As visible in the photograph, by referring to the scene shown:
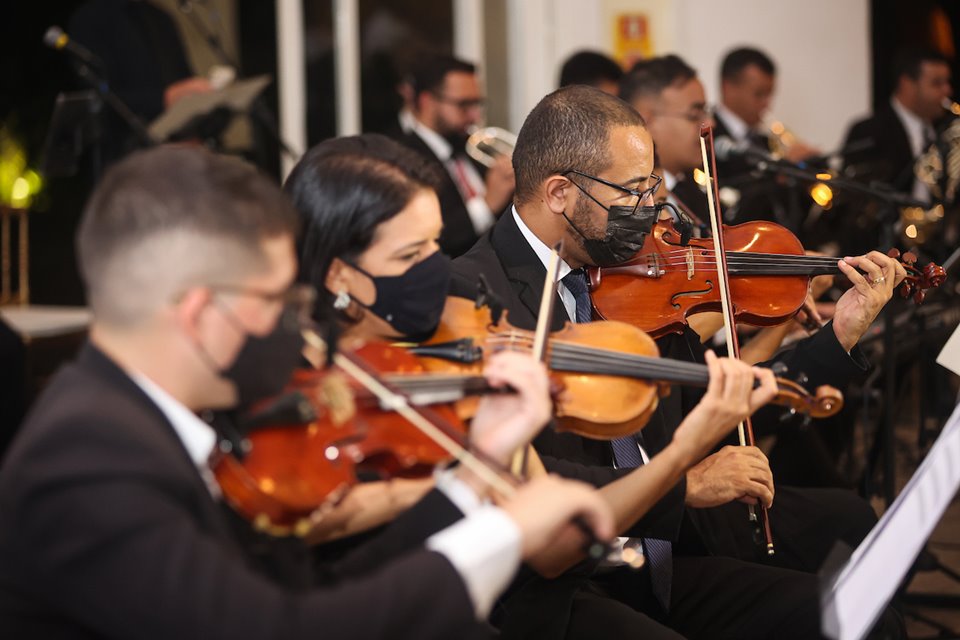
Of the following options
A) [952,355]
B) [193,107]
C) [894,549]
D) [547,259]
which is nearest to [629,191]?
[547,259]

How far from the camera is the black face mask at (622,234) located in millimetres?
2314

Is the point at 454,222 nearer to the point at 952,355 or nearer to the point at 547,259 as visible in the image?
the point at 547,259

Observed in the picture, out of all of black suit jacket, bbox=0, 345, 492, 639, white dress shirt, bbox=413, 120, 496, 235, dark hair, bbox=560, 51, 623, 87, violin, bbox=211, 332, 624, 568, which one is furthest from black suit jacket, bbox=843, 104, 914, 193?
black suit jacket, bbox=0, 345, 492, 639

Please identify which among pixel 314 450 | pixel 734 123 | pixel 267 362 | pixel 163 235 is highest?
pixel 163 235

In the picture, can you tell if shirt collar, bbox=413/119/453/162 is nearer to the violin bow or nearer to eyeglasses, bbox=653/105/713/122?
eyeglasses, bbox=653/105/713/122

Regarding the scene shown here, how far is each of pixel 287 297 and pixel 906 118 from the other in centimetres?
620

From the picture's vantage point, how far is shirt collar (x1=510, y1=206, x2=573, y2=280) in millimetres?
2371

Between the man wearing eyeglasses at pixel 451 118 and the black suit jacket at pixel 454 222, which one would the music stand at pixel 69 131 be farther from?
the man wearing eyeglasses at pixel 451 118

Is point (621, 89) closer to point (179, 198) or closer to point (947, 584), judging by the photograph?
point (947, 584)

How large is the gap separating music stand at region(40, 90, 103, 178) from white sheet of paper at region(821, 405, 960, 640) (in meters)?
3.40

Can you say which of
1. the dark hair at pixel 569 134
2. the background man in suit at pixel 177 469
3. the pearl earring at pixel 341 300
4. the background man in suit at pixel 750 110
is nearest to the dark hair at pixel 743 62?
the background man in suit at pixel 750 110

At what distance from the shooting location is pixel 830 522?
2553 millimetres

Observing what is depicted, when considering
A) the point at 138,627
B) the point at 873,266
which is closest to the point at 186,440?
the point at 138,627

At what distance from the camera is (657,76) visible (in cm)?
387
